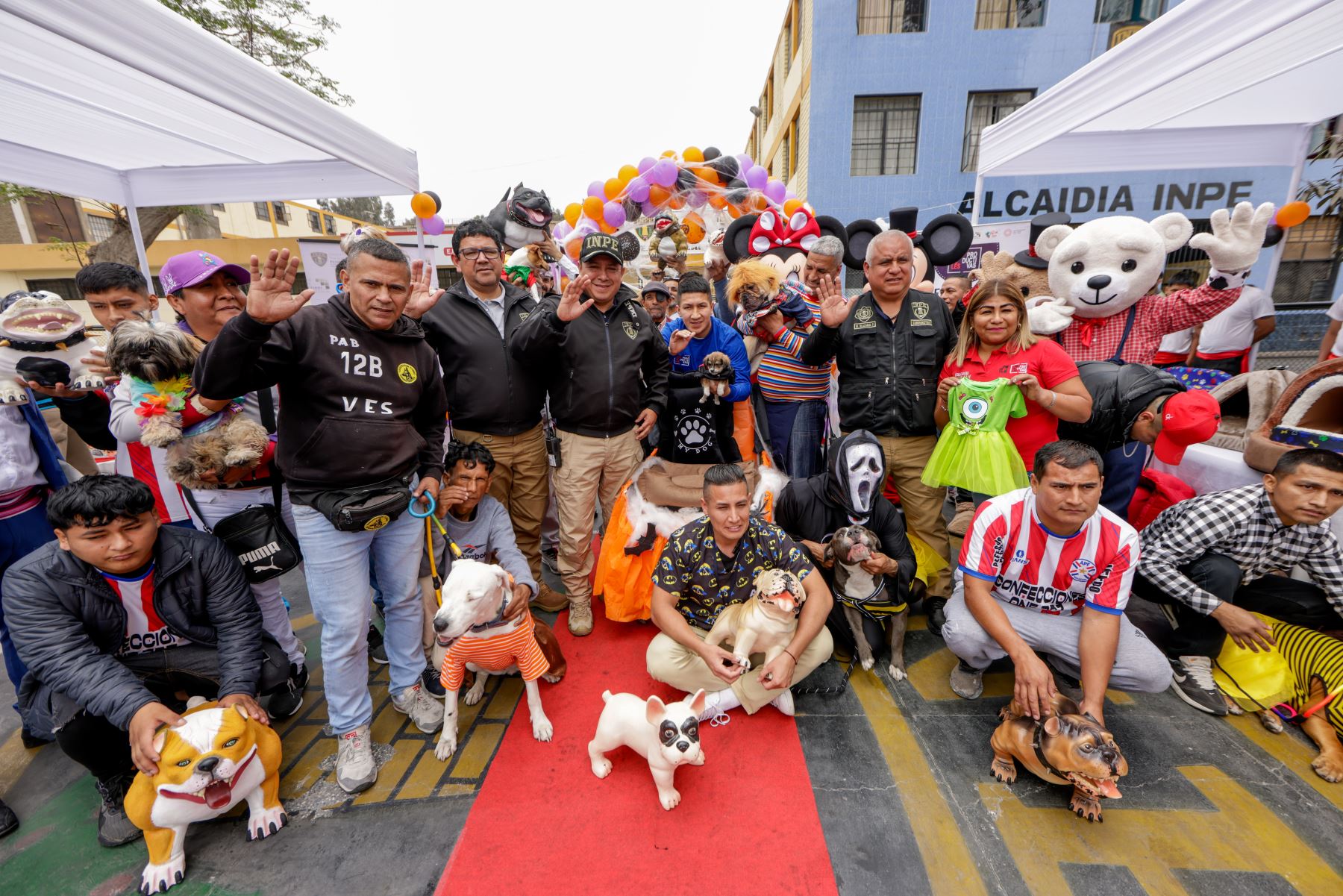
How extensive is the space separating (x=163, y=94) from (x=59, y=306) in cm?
172

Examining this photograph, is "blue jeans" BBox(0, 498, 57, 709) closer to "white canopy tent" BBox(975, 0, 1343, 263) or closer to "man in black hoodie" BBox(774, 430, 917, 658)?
"man in black hoodie" BBox(774, 430, 917, 658)

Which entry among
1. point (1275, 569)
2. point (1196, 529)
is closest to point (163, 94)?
point (1196, 529)

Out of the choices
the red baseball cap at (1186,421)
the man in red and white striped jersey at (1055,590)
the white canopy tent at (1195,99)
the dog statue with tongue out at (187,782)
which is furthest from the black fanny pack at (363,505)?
the white canopy tent at (1195,99)

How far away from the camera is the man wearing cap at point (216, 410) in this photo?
2.32 meters

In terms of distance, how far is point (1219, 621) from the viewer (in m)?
2.58

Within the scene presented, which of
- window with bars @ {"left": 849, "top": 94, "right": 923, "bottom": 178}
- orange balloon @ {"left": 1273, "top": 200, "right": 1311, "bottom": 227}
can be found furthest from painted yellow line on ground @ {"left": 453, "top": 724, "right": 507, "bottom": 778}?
window with bars @ {"left": 849, "top": 94, "right": 923, "bottom": 178}

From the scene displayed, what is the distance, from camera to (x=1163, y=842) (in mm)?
1953

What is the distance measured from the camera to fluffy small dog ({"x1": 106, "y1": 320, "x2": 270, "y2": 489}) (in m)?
2.17

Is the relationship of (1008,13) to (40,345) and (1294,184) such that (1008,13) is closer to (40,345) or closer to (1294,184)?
(1294,184)

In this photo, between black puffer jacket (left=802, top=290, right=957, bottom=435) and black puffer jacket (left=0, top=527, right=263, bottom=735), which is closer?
black puffer jacket (left=0, top=527, right=263, bottom=735)

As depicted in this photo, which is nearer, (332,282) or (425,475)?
(425,475)

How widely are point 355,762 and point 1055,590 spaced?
130 inches

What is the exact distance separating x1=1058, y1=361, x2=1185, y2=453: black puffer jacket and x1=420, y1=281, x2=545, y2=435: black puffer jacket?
3303 mm

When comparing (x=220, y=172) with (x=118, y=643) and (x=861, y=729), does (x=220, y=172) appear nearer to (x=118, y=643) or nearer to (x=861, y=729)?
(x=118, y=643)
